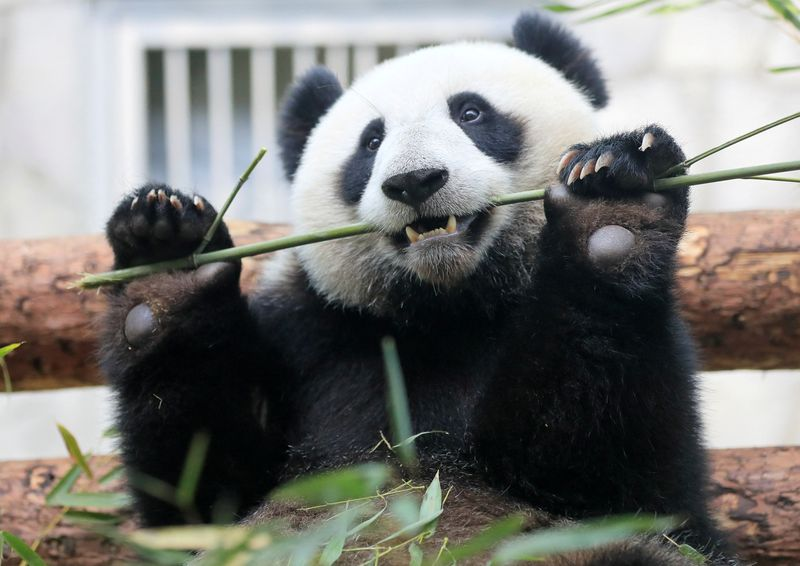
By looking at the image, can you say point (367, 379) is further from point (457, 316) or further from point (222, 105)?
point (222, 105)

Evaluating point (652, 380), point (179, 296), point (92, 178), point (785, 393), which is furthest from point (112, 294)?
point (785, 393)

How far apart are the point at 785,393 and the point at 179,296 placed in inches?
237

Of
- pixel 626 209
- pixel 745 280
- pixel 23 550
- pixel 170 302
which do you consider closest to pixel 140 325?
pixel 170 302

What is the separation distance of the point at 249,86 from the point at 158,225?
17.6 feet

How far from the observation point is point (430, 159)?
2.71 metres

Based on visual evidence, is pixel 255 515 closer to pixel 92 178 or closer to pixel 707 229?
pixel 707 229

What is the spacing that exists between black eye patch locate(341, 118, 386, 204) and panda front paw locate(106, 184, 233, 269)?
1.76ft

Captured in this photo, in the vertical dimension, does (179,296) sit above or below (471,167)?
below

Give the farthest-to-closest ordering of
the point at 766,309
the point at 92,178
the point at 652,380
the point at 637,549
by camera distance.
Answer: the point at 92,178
the point at 766,309
the point at 652,380
the point at 637,549

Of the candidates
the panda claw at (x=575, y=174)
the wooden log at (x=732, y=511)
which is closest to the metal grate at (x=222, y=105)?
the wooden log at (x=732, y=511)

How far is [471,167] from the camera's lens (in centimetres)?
279

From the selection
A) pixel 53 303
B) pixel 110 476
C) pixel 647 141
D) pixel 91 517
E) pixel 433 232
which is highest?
pixel 647 141

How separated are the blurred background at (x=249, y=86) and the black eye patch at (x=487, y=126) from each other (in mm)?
4624

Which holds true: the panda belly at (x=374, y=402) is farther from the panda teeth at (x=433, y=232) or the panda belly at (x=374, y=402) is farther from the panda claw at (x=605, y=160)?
the panda claw at (x=605, y=160)
